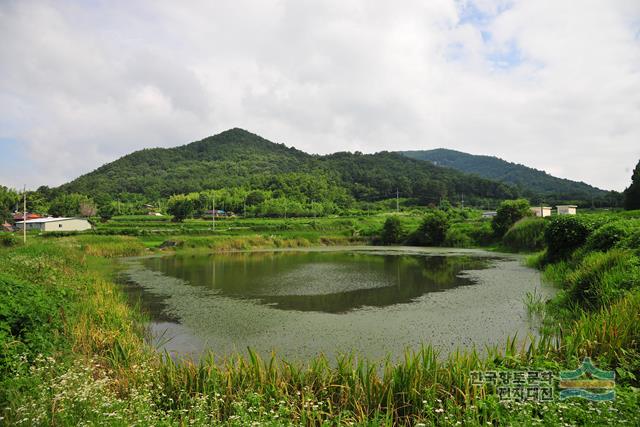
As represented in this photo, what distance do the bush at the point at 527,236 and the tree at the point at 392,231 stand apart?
60.8 ft

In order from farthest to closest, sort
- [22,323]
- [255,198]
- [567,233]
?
[255,198]
[567,233]
[22,323]

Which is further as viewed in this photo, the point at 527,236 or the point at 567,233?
the point at 527,236

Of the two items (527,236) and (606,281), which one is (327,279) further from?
(527,236)

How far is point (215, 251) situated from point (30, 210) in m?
62.7

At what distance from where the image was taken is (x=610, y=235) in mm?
15609

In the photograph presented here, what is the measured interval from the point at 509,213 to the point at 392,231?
→ 16954mm

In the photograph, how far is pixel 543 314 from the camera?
40.0ft

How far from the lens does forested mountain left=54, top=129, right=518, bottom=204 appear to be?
115188 mm

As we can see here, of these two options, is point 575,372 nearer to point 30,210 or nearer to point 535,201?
point 30,210

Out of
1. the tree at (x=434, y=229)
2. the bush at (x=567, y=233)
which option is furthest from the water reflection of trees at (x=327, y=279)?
the tree at (x=434, y=229)

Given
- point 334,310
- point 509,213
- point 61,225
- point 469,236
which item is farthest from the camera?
point 61,225

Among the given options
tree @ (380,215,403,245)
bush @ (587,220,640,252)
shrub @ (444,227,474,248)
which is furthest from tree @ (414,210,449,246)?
bush @ (587,220,640,252)

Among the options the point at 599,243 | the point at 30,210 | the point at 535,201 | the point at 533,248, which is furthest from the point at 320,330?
the point at 535,201

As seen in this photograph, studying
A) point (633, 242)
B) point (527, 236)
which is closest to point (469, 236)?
point (527, 236)
